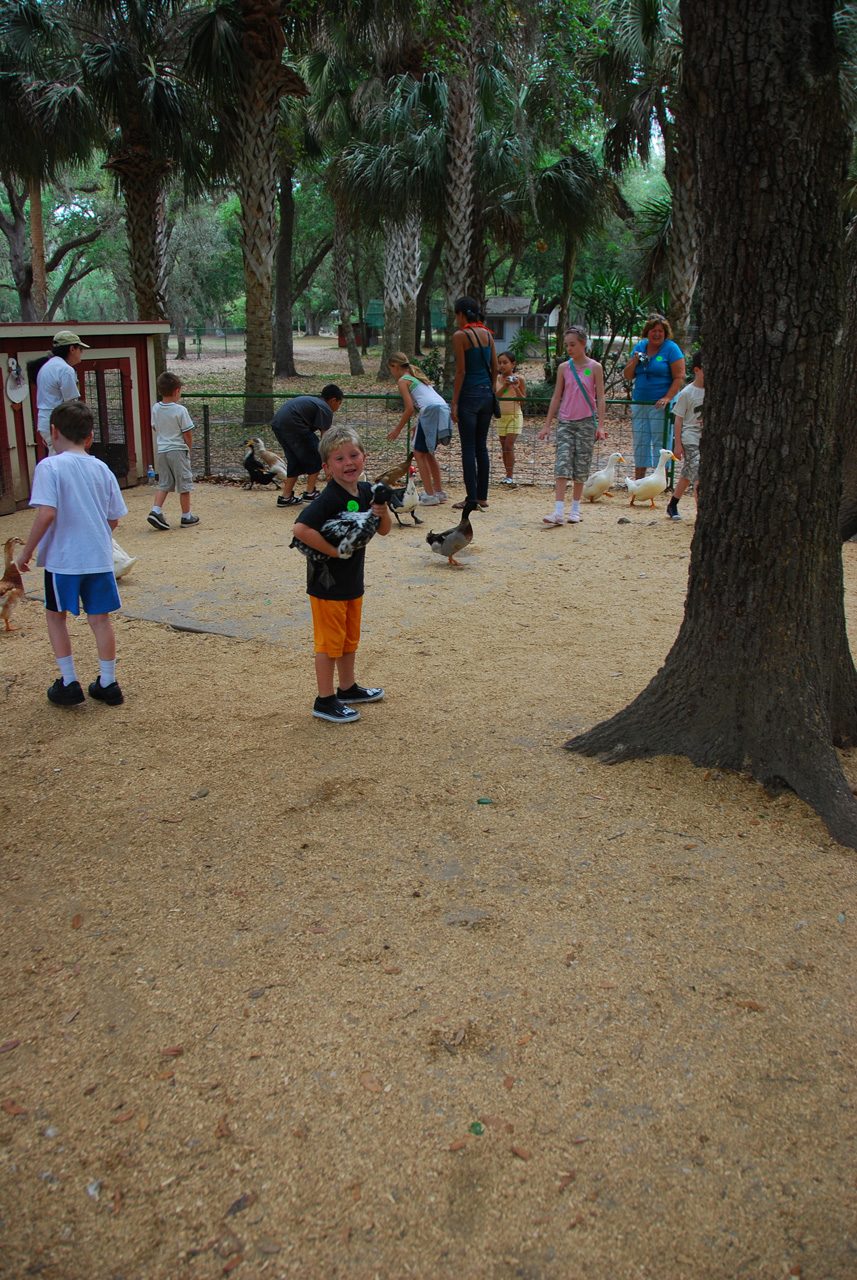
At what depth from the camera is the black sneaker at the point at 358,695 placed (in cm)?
495

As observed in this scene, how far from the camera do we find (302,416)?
9695 millimetres

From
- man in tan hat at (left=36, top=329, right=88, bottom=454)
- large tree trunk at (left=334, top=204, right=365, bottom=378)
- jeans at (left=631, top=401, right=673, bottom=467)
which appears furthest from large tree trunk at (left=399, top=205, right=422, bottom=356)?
man in tan hat at (left=36, top=329, right=88, bottom=454)

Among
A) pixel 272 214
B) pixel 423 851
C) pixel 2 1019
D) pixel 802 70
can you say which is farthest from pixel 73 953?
pixel 272 214

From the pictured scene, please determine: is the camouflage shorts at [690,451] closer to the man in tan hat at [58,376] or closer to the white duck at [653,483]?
the white duck at [653,483]

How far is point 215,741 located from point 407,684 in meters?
1.18

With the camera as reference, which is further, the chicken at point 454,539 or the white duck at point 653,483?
the white duck at point 653,483

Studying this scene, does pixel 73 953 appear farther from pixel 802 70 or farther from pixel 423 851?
pixel 802 70

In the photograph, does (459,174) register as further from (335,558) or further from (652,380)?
(335,558)

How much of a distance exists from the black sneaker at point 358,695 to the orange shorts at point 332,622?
346 mm

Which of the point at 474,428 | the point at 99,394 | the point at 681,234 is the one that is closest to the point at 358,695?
the point at 474,428

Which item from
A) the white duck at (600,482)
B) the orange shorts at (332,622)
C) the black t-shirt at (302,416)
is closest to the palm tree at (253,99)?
the black t-shirt at (302,416)

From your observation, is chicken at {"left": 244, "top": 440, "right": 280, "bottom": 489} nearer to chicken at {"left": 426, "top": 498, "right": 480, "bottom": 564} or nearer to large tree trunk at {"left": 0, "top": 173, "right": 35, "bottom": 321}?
chicken at {"left": 426, "top": 498, "right": 480, "bottom": 564}

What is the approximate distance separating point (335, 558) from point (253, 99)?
12.2 m

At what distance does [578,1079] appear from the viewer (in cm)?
244
